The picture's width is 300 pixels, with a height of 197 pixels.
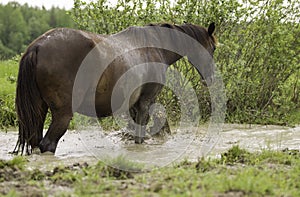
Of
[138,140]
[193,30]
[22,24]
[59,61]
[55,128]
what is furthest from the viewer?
[22,24]

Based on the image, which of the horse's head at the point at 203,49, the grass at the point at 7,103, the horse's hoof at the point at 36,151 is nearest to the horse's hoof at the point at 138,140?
the horse's head at the point at 203,49

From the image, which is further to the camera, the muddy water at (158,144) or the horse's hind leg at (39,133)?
the muddy water at (158,144)

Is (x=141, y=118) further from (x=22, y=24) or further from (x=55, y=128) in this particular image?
(x=22, y=24)

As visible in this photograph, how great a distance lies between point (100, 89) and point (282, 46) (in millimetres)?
4493

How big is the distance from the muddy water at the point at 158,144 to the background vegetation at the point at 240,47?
2.26 feet

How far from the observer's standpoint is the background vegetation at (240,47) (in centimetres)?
870

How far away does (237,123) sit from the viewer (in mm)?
9617

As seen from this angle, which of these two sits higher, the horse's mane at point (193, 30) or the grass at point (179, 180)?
the horse's mane at point (193, 30)

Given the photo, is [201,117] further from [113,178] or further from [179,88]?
[113,178]

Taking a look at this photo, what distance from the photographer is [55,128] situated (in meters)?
5.95

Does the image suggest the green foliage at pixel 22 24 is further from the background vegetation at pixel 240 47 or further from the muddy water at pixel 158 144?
the muddy water at pixel 158 144

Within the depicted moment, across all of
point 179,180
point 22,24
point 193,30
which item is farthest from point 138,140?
point 22,24

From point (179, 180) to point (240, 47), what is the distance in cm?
567

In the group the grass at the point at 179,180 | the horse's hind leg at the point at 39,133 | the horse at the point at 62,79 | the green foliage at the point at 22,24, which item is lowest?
the grass at the point at 179,180
